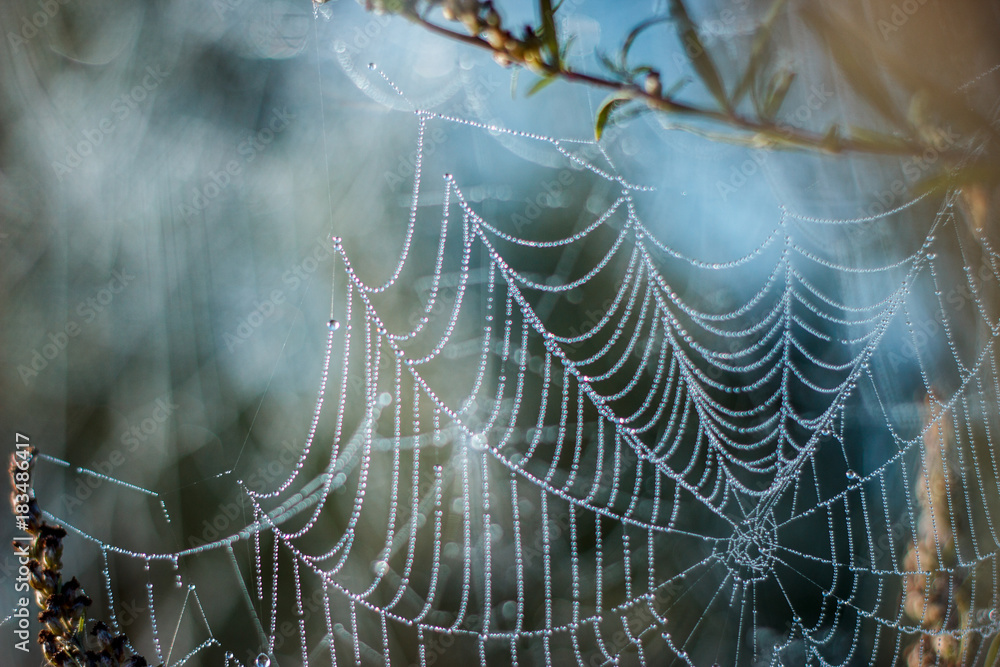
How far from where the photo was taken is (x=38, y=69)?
2.02 metres

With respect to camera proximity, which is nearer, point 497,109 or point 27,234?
point 497,109

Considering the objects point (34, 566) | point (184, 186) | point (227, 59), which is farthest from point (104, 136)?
→ point (34, 566)

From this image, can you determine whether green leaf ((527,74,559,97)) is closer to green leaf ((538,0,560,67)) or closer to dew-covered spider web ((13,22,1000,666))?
green leaf ((538,0,560,67))

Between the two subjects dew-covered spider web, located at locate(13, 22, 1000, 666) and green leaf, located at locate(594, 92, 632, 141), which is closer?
green leaf, located at locate(594, 92, 632, 141)

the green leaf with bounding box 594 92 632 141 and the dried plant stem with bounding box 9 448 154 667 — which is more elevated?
the green leaf with bounding box 594 92 632 141

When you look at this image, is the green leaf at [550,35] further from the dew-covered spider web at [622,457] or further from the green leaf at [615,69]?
the dew-covered spider web at [622,457]

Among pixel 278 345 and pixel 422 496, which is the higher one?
pixel 278 345

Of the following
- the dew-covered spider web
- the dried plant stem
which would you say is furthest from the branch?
the dew-covered spider web

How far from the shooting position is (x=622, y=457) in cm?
245

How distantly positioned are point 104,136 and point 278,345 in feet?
→ 2.80

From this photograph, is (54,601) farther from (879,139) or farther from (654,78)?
(879,139)

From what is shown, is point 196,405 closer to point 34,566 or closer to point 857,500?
point 34,566

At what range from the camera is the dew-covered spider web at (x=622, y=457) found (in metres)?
1.75

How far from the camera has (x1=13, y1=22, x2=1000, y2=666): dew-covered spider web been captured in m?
1.75
